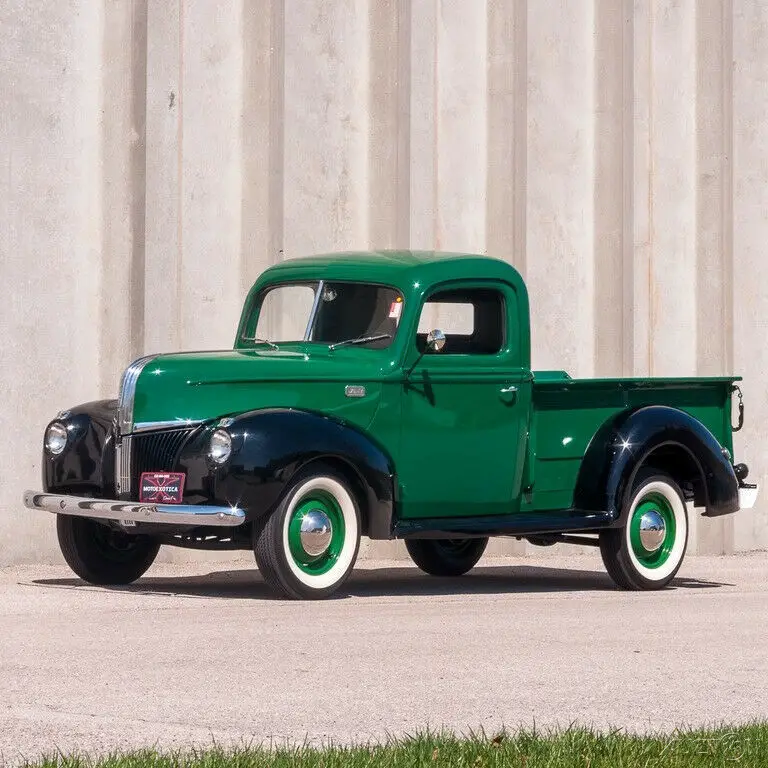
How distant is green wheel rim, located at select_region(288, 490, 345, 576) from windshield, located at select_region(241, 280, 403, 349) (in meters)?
1.08

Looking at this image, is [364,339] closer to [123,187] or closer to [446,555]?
[446,555]

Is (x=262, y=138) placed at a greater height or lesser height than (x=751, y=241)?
greater

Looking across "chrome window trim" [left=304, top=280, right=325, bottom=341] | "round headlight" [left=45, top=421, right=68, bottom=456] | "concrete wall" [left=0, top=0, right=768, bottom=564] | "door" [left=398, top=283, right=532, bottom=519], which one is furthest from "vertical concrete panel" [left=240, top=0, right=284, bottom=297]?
"round headlight" [left=45, top=421, right=68, bottom=456]

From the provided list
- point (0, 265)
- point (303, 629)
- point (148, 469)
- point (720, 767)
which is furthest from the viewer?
point (0, 265)

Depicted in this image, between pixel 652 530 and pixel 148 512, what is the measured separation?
3.24m

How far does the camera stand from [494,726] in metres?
5.29

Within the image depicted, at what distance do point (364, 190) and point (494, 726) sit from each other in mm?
7912

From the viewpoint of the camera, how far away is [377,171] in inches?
505

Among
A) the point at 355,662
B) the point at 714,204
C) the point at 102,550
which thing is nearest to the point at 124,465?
the point at 102,550

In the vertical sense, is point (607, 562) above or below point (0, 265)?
below

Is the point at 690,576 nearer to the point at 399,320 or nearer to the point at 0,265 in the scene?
the point at 399,320

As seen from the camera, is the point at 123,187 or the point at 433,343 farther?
the point at 123,187

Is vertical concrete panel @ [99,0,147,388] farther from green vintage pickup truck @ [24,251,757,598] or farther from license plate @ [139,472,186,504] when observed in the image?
license plate @ [139,472,186,504]

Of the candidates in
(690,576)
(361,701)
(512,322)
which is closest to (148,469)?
(512,322)
